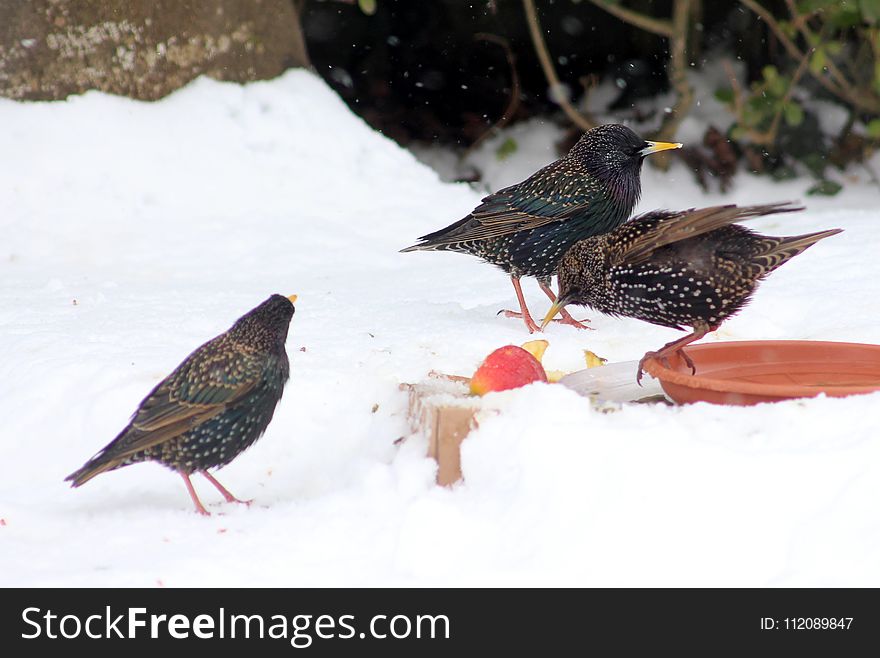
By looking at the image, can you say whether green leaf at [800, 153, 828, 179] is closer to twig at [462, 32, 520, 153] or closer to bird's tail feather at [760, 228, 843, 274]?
twig at [462, 32, 520, 153]

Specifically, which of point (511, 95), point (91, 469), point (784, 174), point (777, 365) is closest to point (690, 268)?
point (777, 365)

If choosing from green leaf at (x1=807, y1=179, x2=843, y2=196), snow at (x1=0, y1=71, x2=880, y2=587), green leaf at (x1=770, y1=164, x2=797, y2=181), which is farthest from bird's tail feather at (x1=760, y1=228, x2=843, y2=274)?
green leaf at (x1=770, y1=164, x2=797, y2=181)

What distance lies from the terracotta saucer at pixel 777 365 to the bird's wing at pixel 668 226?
35cm

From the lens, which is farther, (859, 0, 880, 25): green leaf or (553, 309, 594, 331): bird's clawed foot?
(859, 0, 880, 25): green leaf

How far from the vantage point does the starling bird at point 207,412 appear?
3309 millimetres

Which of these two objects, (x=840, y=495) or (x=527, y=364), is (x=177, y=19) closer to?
(x=527, y=364)

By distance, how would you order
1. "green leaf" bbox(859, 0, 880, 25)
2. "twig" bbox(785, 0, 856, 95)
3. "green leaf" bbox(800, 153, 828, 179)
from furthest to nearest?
"green leaf" bbox(800, 153, 828, 179)
"twig" bbox(785, 0, 856, 95)
"green leaf" bbox(859, 0, 880, 25)

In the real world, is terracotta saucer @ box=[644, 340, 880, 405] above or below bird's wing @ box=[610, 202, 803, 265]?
below

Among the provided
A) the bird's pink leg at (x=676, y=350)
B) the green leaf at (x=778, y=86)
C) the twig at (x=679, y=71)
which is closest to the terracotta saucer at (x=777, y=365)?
the bird's pink leg at (x=676, y=350)

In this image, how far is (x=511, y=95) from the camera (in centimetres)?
900

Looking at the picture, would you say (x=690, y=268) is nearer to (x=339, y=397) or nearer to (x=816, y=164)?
(x=339, y=397)

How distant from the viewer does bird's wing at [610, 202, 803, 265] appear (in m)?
3.40

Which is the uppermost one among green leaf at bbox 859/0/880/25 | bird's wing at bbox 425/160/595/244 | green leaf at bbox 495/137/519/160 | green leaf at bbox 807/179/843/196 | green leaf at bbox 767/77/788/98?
green leaf at bbox 859/0/880/25

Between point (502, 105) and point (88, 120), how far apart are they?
12.2ft
